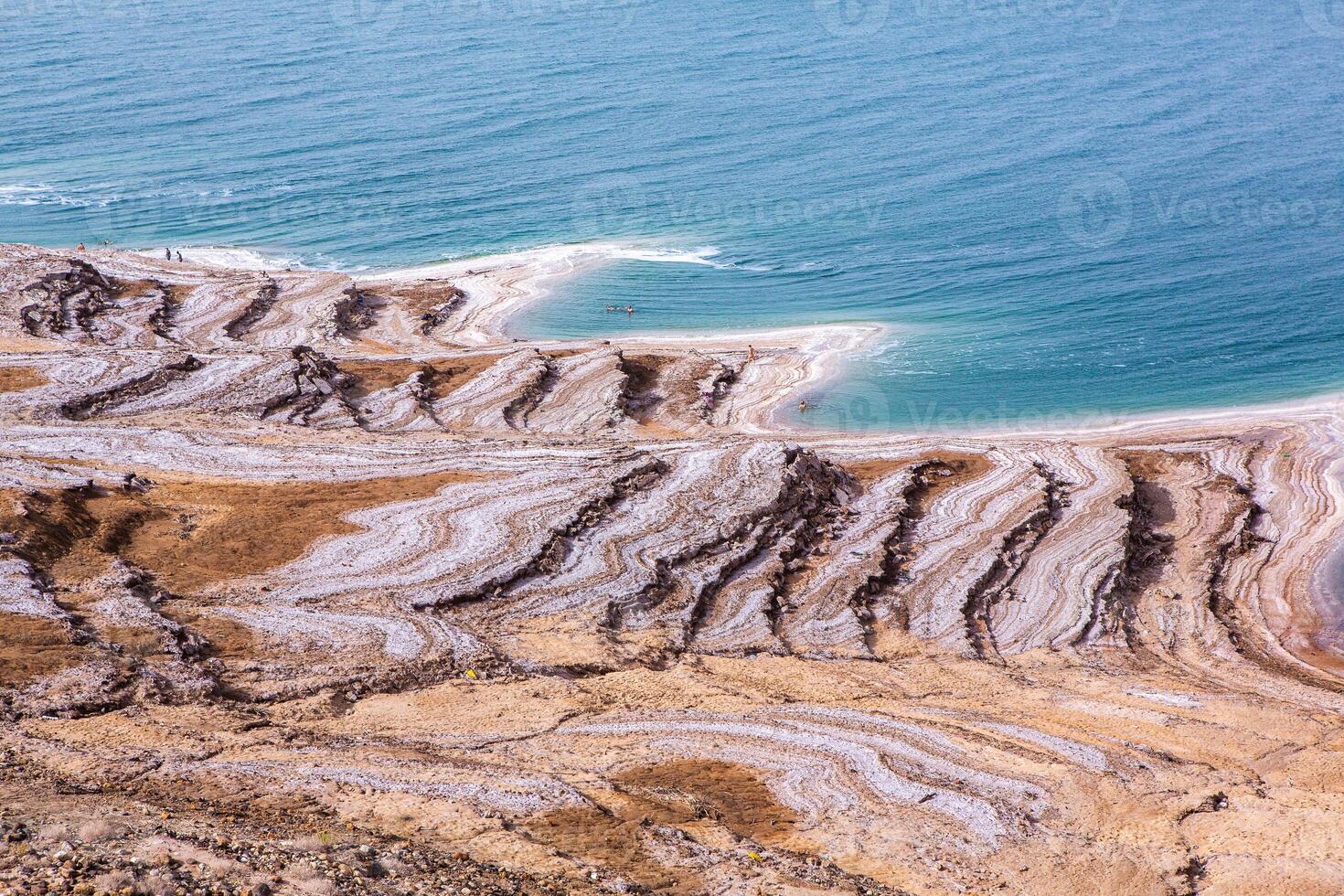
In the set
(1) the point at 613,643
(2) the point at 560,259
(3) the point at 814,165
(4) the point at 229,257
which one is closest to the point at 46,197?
(4) the point at 229,257

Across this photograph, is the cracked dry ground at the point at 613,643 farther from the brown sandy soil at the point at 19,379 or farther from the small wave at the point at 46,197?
the small wave at the point at 46,197

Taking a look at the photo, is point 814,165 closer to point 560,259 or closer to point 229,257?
point 560,259

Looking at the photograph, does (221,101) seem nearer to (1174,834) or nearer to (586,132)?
(586,132)

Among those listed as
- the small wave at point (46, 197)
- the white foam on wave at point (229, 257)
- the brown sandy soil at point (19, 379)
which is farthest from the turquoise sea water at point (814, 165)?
the brown sandy soil at point (19, 379)

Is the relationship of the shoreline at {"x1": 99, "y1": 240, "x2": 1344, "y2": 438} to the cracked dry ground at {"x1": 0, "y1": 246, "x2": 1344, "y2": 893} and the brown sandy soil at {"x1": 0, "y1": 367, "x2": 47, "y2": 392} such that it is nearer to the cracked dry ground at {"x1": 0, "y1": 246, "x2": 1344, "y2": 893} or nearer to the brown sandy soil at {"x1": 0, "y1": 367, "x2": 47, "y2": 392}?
the cracked dry ground at {"x1": 0, "y1": 246, "x2": 1344, "y2": 893}

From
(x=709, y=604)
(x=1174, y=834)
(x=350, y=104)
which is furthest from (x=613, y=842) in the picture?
(x=350, y=104)

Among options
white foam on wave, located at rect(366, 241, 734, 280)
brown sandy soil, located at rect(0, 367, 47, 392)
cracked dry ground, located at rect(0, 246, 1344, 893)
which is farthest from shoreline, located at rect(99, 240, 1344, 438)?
brown sandy soil, located at rect(0, 367, 47, 392)

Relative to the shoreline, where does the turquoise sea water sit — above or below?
above
